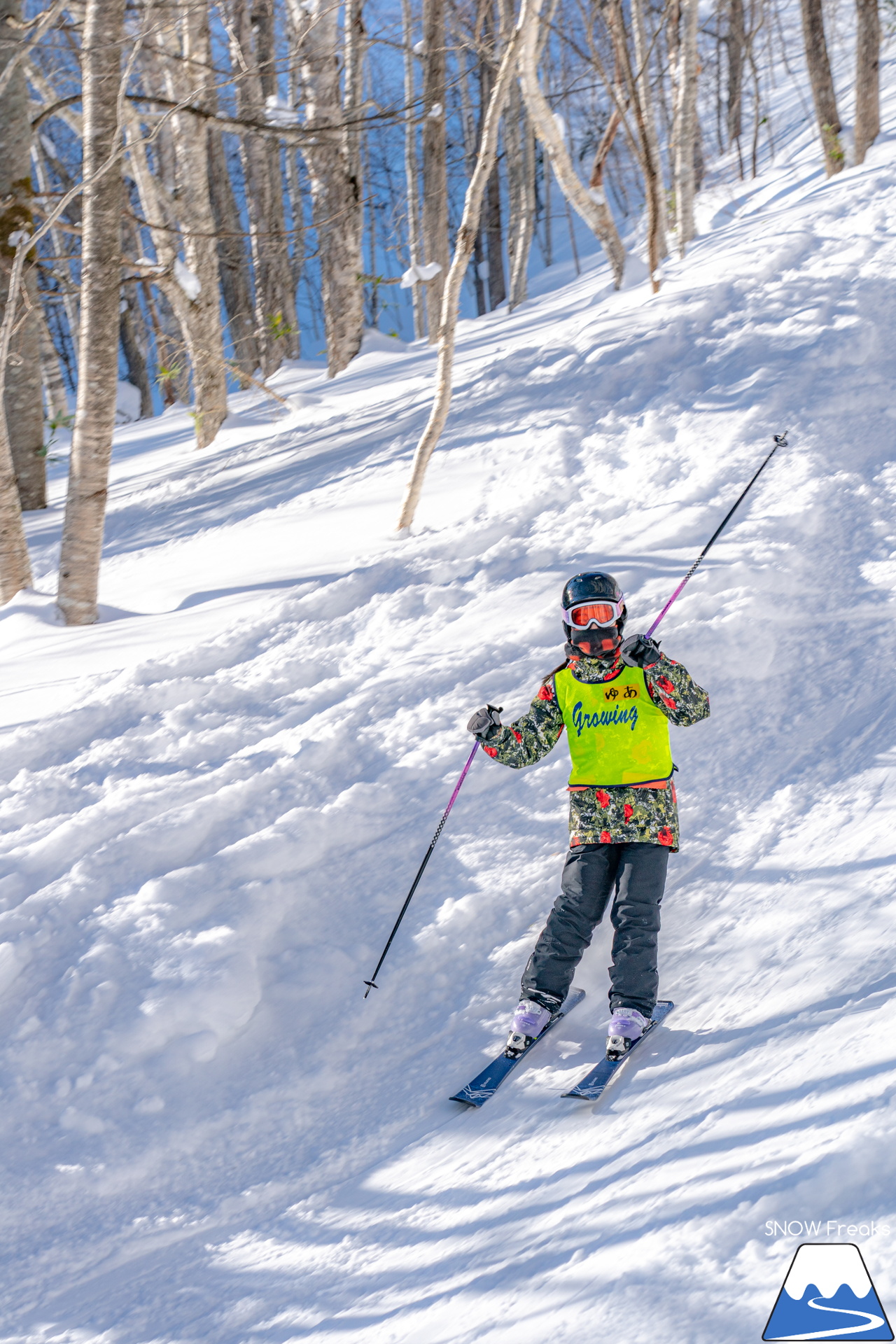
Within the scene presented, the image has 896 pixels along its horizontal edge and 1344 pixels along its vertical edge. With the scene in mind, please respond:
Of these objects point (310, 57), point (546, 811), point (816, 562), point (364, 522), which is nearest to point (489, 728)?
point (546, 811)

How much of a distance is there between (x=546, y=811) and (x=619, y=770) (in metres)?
0.95

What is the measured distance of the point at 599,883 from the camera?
11.7ft

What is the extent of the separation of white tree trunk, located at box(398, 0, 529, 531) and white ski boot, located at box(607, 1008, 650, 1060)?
3.97 metres

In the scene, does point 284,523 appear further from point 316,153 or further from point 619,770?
point 316,153

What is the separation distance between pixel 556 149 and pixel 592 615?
264 inches

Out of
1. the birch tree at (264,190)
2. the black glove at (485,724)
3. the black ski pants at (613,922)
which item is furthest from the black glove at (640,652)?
the birch tree at (264,190)

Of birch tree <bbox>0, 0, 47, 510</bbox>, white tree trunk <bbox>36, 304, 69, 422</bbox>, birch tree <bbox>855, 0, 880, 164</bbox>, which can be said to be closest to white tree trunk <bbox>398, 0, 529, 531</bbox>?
birch tree <bbox>0, 0, 47, 510</bbox>

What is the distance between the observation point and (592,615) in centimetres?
361

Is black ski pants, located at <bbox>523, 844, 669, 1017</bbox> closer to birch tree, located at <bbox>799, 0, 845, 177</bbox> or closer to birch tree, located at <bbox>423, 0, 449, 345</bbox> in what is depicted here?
birch tree, located at <bbox>799, 0, 845, 177</bbox>

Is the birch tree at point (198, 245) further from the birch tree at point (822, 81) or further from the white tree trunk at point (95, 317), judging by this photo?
the birch tree at point (822, 81)

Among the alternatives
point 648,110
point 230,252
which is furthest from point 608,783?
point 230,252

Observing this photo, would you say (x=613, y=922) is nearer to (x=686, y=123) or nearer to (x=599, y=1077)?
(x=599, y=1077)

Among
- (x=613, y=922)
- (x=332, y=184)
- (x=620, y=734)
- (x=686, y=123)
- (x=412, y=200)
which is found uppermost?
(x=412, y=200)

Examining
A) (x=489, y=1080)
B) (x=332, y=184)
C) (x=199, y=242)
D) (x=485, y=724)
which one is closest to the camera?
(x=489, y=1080)
